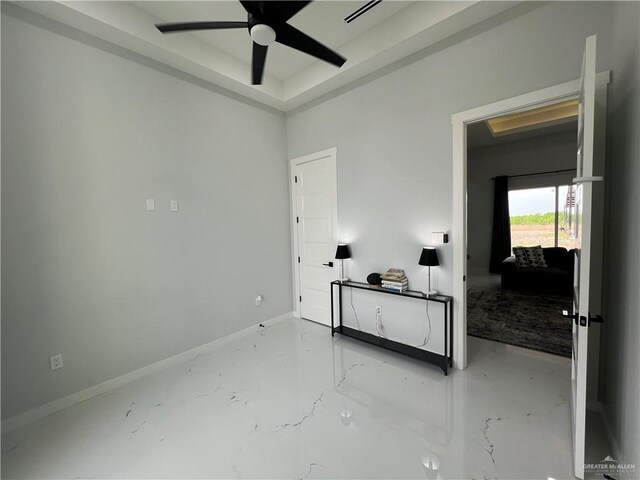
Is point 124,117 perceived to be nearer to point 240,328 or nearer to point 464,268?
point 240,328

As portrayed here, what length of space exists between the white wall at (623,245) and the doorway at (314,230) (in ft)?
7.95

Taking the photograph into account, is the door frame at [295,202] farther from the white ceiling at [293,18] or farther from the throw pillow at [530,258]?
the throw pillow at [530,258]

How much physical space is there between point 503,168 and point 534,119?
5.00 ft

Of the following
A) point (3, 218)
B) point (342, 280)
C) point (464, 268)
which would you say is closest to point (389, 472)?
point (464, 268)

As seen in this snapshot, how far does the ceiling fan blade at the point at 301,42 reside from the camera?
168cm

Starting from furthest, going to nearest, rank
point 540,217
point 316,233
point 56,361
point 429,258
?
point 540,217 < point 316,233 < point 429,258 < point 56,361

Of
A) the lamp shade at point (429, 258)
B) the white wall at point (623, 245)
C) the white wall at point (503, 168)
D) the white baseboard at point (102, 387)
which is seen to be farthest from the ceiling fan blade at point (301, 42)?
the white wall at point (503, 168)

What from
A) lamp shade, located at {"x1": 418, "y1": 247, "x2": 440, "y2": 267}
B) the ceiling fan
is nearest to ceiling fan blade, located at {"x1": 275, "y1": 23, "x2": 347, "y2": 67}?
the ceiling fan

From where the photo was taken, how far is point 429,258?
2531mm

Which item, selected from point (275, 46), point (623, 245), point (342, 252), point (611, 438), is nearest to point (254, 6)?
point (275, 46)

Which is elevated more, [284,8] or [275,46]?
[275,46]

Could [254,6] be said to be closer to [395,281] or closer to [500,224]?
[395,281]

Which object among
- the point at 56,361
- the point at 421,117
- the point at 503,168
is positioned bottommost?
the point at 56,361

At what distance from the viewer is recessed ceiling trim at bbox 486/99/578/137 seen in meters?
4.79
